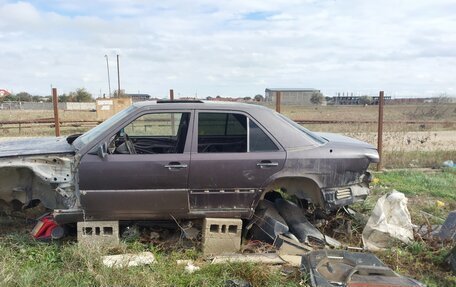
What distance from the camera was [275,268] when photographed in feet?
13.3

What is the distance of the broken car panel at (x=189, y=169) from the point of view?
13.8 ft

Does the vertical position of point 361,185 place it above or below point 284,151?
below

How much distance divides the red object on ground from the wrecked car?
19 centimetres

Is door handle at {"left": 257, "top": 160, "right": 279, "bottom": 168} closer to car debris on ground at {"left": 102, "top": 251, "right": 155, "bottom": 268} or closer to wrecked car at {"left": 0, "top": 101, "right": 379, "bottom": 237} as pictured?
wrecked car at {"left": 0, "top": 101, "right": 379, "bottom": 237}

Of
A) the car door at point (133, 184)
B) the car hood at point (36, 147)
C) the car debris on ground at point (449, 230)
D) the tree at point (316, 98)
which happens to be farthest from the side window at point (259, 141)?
the tree at point (316, 98)

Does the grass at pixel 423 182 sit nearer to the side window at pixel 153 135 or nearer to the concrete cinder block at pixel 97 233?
the side window at pixel 153 135

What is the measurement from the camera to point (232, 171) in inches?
170

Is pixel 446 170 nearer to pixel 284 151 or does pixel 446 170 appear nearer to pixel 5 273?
pixel 284 151

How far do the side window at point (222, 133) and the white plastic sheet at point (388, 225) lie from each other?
6.22 feet

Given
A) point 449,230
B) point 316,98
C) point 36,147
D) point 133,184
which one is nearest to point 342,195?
point 449,230

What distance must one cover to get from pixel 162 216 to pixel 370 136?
9.24 metres

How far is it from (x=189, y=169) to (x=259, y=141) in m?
0.89

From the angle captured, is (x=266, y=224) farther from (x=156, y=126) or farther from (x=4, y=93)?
(x=4, y=93)

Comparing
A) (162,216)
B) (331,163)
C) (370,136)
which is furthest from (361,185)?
(370,136)
